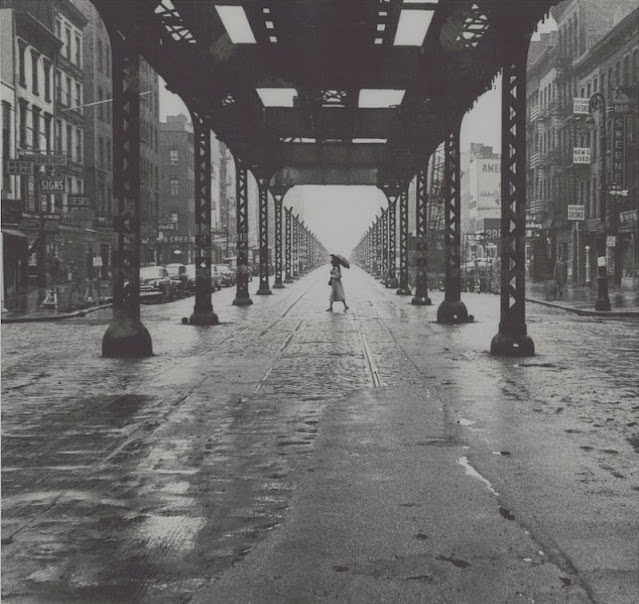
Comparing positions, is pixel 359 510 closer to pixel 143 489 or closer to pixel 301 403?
pixel 143 489

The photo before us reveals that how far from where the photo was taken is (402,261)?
49969 mm

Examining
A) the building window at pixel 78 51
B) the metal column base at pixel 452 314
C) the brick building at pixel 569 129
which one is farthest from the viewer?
the building window at pixel 78 51

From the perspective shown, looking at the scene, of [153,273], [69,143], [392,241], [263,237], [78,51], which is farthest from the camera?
[392,241]

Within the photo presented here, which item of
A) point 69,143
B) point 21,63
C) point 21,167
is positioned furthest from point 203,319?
point 69,143

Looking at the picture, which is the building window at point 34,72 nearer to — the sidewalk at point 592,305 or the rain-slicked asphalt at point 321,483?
the sidewalk at point 592,305

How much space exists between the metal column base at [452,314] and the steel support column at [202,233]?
19.9 ft

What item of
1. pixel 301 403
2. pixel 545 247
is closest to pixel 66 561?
pixel 301 403

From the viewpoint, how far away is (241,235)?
→ 36.2 meters

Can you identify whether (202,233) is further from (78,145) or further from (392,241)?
(78,145)

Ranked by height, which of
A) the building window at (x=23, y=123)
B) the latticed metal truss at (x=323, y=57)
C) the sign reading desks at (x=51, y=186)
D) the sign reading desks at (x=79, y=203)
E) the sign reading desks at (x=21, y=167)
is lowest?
the sign reading desks at (x=79, y=203)

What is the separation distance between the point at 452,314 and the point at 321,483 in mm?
20091

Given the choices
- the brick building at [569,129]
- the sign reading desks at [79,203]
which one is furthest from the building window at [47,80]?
the brick building at [569,129]

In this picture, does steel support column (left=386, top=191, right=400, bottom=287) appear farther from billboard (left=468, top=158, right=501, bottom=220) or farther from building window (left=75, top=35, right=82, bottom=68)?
billboard (left=468, top=158, right=501, bottom=220)

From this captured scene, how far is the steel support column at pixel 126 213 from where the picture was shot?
654 inches
